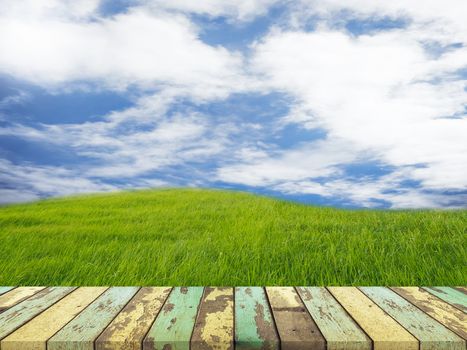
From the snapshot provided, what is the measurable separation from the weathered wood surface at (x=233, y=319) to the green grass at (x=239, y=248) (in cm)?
111

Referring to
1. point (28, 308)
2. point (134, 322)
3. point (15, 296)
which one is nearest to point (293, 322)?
point (134, 322)

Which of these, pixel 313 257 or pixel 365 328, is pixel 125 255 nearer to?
pixel 313 257

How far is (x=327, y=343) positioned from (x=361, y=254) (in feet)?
7.75

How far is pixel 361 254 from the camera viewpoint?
3.74 meters

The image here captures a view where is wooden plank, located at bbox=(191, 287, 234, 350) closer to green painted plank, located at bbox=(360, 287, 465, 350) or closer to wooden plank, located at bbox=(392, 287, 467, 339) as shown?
green painted plank, located at bbox=(360, 287, 465, 350)

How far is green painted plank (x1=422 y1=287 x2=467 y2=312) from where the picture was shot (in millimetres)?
1946

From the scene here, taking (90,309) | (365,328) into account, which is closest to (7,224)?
(90,309)

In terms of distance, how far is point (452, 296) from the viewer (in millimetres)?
2072

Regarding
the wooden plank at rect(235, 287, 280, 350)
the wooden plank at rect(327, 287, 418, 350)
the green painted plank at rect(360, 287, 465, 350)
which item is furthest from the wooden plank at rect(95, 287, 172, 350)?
the green painted plank at rect(360, 287, 465, 350)

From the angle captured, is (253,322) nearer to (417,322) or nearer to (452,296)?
(417,322)

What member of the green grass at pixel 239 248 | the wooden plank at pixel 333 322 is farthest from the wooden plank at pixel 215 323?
the green grass at pixel 239 248

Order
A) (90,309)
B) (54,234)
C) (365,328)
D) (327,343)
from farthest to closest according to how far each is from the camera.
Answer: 1. (54,234)
2. (90,309)
3. (365,328)
4. (327,343)

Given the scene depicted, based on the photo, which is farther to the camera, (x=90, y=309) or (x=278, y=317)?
(x=90, y=309)

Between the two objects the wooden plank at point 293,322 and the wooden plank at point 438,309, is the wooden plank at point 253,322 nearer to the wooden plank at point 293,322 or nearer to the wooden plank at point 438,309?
the wooden plank at point 293,322
